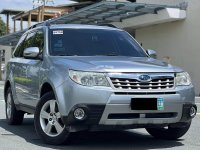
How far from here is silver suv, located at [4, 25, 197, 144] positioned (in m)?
6.51

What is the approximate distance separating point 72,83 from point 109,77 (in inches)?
19.4

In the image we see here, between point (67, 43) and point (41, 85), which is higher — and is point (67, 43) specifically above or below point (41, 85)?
above

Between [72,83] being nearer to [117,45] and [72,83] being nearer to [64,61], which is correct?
[64,61]

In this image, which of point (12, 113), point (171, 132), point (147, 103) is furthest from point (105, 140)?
point (12, 113)

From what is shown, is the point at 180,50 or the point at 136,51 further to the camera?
the point at 180,50

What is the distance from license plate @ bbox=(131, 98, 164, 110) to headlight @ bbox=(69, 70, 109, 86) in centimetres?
44

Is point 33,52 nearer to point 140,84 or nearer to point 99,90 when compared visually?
point 99,90

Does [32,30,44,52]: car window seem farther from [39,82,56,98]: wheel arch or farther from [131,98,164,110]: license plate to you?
[131,98,164,110]: license plate

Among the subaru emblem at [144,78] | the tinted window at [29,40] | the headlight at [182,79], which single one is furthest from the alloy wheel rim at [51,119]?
the tinted window at [29,40]

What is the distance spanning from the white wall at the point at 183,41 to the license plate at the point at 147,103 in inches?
678

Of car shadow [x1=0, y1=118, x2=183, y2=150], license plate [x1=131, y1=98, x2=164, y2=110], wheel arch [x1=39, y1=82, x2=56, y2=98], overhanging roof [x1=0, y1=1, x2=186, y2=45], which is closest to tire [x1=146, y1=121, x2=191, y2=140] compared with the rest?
car shadow [x1=0, y1=118, x2=183, y2=150]

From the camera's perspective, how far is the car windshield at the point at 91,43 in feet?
25.5

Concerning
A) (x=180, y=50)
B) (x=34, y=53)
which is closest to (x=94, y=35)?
(x=34, y=53)

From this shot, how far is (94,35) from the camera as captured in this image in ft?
27.0
